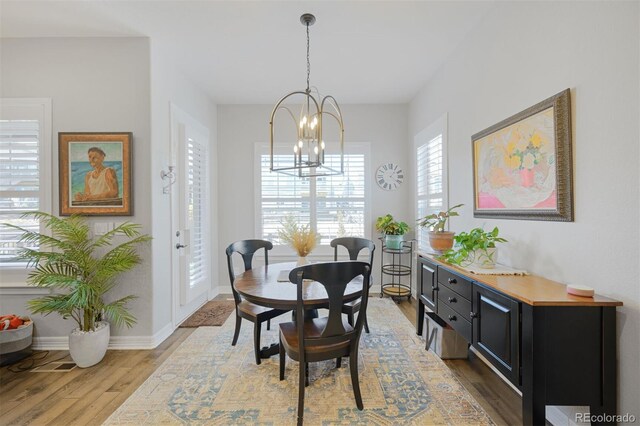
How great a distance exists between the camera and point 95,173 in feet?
8.70

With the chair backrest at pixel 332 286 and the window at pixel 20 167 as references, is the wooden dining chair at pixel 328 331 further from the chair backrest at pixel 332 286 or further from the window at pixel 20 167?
the window at pixel 20 167

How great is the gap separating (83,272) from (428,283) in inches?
120

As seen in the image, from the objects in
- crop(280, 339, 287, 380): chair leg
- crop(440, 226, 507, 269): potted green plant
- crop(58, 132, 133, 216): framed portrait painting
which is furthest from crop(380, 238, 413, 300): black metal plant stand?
crop(58, 132, 133, 216): framed portrait painting

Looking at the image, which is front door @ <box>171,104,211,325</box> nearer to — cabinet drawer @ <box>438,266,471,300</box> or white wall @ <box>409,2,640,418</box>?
cabinet drawer @ <box>438,266,471,300</box>

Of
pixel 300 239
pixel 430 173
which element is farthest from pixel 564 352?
pixel 430 173

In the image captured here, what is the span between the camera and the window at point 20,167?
8.70ft

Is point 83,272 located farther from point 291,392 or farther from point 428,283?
point 428,283

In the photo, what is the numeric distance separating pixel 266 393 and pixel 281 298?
28.7 inches

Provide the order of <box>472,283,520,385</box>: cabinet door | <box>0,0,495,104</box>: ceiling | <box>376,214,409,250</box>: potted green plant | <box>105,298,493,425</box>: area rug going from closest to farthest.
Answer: <box>472,283,520,385</box>: cabinet door → <box>105,298,493,425</box>: area rug → <box>0,0,495,104</box>: ceiling → <box>376,214,409,250</box>: potted green plant

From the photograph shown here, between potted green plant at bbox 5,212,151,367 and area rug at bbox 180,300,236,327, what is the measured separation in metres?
0.74

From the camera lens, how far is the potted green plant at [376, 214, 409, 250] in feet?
12.7

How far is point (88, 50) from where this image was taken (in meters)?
2.67

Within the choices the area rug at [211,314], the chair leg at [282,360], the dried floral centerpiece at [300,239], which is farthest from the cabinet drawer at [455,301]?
the area rug at [211,314]

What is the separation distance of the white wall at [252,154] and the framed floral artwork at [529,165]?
77.7 inches
